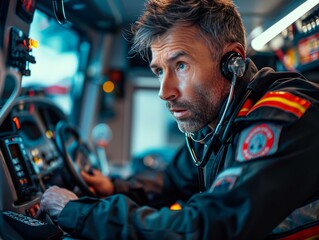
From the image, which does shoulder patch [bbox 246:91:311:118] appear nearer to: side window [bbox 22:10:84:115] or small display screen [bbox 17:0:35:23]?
small display screen [bbox 17:0:35:23]

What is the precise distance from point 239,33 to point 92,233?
968mm

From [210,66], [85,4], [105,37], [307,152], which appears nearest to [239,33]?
[210,66]

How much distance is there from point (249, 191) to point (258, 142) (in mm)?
160

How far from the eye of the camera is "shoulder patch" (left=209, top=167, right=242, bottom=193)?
3.55 ft

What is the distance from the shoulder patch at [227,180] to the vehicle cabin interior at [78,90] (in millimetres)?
582

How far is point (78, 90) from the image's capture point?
4246 mm

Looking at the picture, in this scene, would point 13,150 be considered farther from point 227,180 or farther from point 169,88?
point 227,180

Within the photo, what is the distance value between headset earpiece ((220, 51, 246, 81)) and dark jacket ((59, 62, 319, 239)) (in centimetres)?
15

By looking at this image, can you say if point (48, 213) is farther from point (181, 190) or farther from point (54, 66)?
point (54, 66)

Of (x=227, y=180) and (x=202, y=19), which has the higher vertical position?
(x=202, y=19)

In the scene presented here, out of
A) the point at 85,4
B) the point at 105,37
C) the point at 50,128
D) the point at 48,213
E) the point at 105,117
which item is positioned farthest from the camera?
the point at 105,117

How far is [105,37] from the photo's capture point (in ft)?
14.5

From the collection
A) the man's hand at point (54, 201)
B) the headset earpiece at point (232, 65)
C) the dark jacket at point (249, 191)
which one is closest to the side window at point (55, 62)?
the man's hand at point (54, 201)

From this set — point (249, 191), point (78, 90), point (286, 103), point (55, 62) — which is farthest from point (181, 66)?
point (78, 90)
